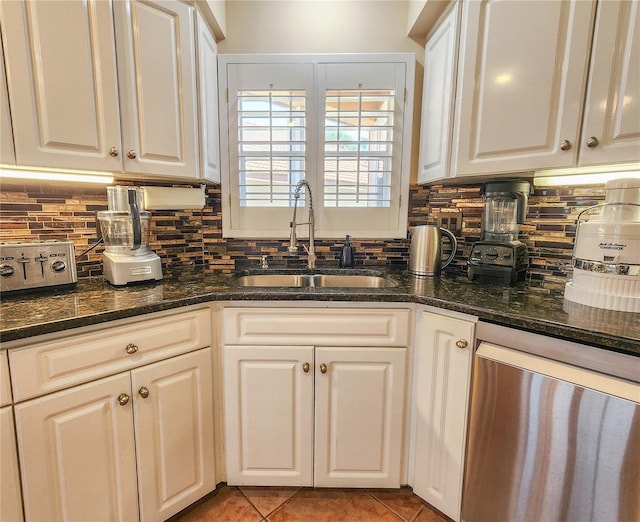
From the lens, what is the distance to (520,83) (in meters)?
1.15

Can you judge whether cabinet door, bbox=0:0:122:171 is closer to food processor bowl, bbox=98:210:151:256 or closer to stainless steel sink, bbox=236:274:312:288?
food processor bowl, bbox=98:210:151:256

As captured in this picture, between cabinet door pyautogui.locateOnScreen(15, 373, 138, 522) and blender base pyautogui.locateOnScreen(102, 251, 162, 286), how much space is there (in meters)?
0.42

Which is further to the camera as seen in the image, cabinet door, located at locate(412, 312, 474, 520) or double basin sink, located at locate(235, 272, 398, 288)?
double basin sink, located at locate(235, 272, 398, 288)

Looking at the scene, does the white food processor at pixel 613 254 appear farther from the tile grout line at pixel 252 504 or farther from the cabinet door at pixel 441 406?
the tile grout line at pixel 252 504

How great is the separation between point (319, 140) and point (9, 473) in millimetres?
1722

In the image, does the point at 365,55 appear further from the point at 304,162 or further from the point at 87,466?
the point at 87,466

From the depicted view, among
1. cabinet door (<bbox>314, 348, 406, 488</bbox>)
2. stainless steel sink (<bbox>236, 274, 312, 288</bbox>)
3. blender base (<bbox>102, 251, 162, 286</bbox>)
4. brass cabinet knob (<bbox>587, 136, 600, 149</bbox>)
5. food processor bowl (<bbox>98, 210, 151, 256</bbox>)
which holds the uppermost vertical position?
brass cabinet knob (<bbox>587, 136, 600, 149</bbox>)

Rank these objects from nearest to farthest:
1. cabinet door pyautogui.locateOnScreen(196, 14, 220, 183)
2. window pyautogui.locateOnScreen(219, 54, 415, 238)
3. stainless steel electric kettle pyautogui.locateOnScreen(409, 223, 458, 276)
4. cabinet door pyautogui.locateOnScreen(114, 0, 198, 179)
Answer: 1. cabinet door pyautogui.locateOnScreen(114, 0, 198, 179)
2. cabinet door pyautogui.locateOnScreen(196, 14, 220, 183)
3. stainless steel electric kettle pyautogui.locateOnScreen(409, 223, 458, 276)
4. window pyautogui.locateOnScreen(219, 54, 415, 238)

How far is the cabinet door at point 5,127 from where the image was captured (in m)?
1.00

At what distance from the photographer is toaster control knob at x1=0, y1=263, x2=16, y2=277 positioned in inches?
42.4

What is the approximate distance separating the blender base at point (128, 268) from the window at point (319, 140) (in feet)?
1.65

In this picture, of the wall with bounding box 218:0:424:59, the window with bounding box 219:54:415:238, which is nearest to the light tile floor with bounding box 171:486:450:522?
the window with bounding box 219:54:415:238

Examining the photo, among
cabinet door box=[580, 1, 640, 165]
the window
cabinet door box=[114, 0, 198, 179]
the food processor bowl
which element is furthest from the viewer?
the window

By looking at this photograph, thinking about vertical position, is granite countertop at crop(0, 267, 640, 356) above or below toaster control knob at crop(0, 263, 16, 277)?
below
